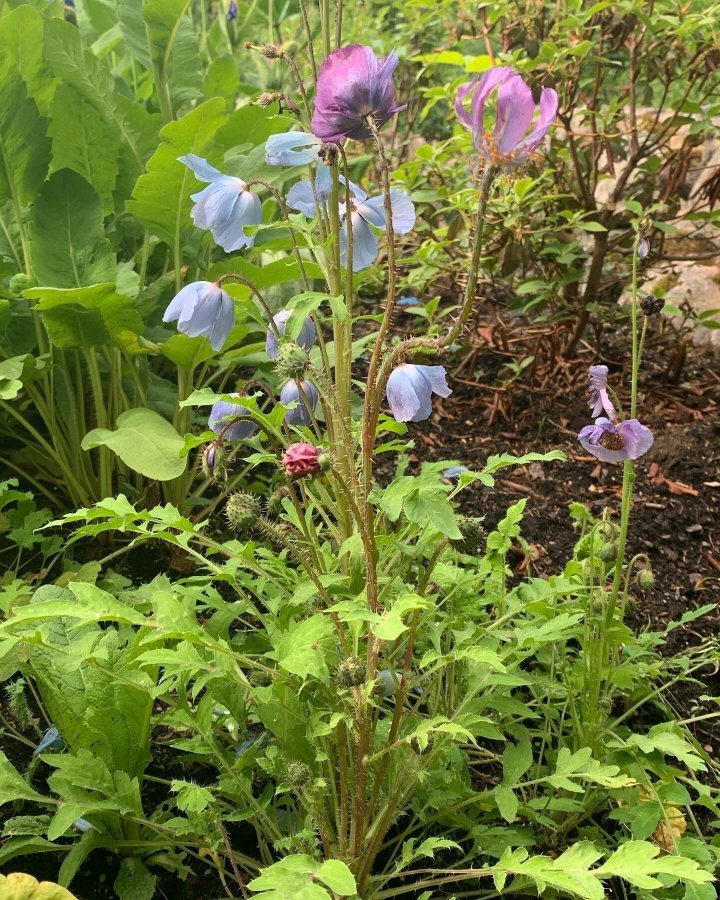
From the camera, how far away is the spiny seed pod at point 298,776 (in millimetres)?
1066

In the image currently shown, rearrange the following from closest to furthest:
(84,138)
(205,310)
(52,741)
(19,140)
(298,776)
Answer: (298,776) < (205,310) < (52,741) < (19,140) < (84,138)

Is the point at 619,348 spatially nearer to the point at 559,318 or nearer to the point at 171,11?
the point at 559,318

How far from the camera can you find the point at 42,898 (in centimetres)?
100

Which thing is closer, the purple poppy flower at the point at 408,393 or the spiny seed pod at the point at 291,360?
the spiny seed pod at the point at 291,360

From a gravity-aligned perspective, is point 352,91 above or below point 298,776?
above

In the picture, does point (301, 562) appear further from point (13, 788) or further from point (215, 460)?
point (13, 788)

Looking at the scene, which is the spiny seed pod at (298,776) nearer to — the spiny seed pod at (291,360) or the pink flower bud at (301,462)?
the pink flower bud at (301,462)

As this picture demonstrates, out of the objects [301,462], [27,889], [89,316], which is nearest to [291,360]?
[301,462]

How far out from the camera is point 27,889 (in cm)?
100

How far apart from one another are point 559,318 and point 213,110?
1.43 meters

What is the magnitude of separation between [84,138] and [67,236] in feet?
1.16

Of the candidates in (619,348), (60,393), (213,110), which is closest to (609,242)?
(619,348)

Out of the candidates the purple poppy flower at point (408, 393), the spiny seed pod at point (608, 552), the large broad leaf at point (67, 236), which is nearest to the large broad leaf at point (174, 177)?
the large broad leaf at point (67, 236)

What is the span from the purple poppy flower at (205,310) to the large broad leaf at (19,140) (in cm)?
103
